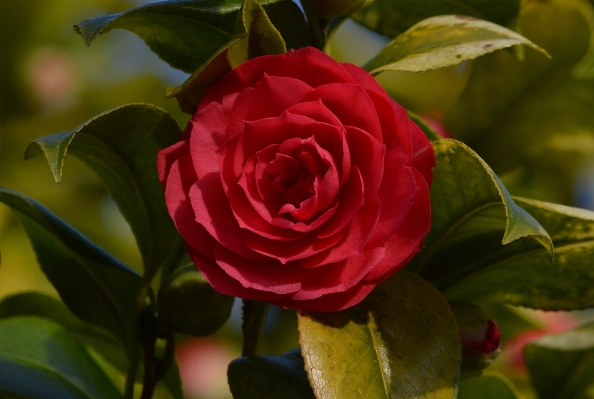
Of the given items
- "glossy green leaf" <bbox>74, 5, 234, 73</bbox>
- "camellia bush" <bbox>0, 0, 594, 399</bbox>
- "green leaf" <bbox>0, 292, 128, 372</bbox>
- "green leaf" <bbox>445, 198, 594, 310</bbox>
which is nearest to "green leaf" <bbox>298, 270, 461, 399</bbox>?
"camellia bush" <bbox>0, 0, 594, 399</bbox>

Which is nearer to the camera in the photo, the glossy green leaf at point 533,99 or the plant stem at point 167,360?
the plant stem at point 167,360

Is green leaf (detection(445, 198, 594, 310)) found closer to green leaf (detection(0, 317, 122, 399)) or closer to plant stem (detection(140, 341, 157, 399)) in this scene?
plant stem (detection(140, 341, 157, 399))

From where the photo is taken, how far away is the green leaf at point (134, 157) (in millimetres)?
710

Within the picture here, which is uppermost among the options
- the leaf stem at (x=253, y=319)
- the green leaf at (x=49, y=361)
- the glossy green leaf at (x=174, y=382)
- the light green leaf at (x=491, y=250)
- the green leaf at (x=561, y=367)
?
the light green leaf at (x=491, y=250)

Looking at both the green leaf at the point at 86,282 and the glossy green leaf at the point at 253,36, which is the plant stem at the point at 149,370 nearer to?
the green leaf at the point at 86,282

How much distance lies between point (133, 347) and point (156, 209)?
0.18 m

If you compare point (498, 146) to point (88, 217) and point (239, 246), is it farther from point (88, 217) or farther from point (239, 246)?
point (88, 217)

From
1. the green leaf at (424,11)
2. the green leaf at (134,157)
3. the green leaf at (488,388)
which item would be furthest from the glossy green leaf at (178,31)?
the green leaf at (488,388)

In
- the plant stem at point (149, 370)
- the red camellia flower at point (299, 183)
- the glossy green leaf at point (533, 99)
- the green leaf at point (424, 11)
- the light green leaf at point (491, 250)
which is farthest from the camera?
the glossy green leaf at point (533, 99)

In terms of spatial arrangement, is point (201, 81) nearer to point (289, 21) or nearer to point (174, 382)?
point (289, 21)

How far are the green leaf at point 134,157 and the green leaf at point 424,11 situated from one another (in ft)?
1.13

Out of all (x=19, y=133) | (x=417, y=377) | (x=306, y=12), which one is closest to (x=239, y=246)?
(x=417, y=377)

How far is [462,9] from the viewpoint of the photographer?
967 mm

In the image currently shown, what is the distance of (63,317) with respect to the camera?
3.55 feet
